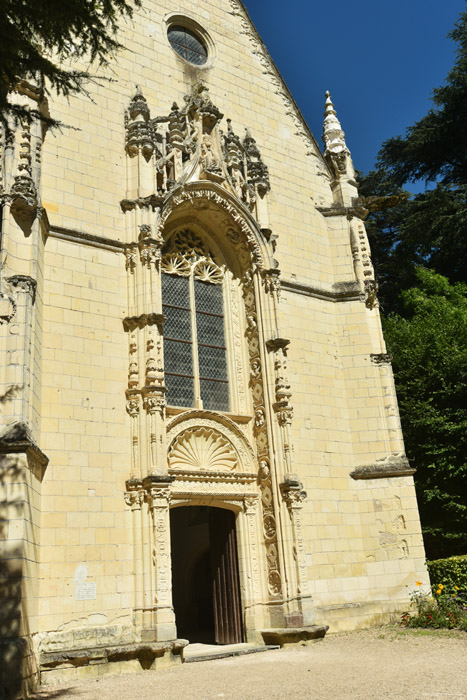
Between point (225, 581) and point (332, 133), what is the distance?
11336 mm

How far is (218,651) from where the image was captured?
1165 cm

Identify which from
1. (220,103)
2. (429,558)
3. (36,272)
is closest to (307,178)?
(220,103)

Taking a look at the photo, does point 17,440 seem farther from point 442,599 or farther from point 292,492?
point 442,599

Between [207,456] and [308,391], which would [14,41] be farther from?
[308,391]

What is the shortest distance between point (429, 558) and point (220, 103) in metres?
13.2

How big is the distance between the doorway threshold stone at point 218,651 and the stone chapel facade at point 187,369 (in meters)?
0.33

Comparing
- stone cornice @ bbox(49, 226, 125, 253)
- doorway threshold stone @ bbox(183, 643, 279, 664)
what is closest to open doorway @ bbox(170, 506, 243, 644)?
doorway threshold stone @ bbox(183, 643, 279, 664)

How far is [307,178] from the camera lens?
16.8 metres

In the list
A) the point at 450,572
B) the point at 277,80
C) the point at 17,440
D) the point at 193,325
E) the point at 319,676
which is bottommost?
the point at 319,676

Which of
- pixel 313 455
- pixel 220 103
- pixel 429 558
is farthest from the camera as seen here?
pixel 429 558

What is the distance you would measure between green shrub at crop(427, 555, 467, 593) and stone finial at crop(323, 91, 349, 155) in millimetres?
10031

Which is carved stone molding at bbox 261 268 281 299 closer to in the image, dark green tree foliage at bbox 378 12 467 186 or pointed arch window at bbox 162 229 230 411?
pointed arch window at bbox 162 229 230 411

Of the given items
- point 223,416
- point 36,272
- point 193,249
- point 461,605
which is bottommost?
point 461,605

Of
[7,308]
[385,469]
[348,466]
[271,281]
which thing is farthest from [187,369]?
[385,469]
